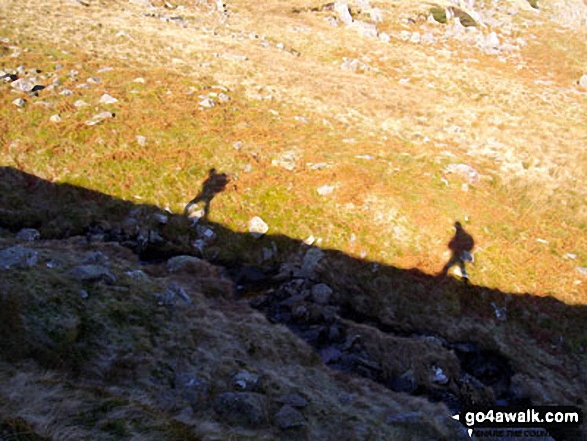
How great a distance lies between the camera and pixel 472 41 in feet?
171

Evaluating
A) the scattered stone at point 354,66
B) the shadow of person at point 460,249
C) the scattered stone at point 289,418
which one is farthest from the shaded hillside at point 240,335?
the scattered stone at point 354,66

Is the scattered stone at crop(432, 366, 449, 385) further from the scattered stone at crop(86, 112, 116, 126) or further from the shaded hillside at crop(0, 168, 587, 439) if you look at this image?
the scattered stone at crop(86, 112, 116, 126)

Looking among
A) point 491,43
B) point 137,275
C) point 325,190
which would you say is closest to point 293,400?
point 137,275

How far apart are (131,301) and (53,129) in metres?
15.5

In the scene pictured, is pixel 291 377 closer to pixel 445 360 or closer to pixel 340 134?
pixel 445 360

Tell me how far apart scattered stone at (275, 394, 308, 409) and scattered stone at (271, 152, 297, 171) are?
1430cm

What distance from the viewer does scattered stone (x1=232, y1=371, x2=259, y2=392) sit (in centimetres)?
1087

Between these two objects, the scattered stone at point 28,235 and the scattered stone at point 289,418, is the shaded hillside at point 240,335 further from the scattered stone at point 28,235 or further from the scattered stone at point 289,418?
the scattered stone at point 28,235

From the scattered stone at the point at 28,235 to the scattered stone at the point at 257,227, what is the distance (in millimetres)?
9434

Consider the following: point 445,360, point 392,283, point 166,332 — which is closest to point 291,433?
point 166,332

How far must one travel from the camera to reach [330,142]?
25750mm

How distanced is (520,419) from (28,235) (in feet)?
66.8

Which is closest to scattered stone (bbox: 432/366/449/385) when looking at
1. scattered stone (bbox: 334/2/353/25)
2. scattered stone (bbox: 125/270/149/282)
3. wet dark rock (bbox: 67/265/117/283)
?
scattered stone (bbox: 125/270/149/282)

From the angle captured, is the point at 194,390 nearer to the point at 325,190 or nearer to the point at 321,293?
the point at 321,293
